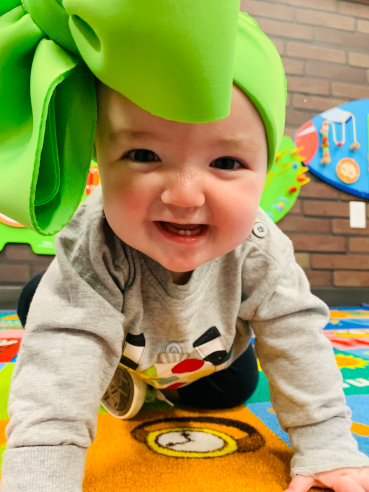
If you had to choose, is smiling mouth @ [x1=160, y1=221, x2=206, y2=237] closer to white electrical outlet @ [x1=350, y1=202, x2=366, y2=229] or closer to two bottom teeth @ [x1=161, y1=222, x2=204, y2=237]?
two bottom teeth @ [x1=161, y1=222, x2=204, y2=237]

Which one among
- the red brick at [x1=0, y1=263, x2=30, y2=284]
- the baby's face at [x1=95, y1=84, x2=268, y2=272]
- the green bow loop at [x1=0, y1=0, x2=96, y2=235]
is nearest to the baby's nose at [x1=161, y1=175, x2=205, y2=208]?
the baby's face at [x1=95, y1=84, x2=268, y2=272]

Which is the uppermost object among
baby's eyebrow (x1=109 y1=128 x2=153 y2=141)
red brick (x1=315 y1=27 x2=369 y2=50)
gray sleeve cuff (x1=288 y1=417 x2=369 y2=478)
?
red brick (x1=315 y1=27 x2=369 y2=50)

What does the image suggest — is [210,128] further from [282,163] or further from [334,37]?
[334,37]

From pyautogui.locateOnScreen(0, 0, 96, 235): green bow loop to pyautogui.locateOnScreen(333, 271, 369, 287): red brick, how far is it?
6.18ft

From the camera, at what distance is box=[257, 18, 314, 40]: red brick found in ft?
6.58

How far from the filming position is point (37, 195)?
1.37ft

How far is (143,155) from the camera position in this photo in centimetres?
43

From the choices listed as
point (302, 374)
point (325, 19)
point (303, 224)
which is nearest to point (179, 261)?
point (302, 374)

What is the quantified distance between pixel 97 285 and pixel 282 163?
1610 mm

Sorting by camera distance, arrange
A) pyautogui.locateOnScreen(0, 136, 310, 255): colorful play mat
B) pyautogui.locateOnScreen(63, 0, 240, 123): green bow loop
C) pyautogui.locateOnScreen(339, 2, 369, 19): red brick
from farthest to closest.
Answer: pyautogui.locateOnScreen(339, 2, 369, 19): red brick → pyautogui.locateOnScreen(0, 136, 310, 255): colorful play mat → pyautogui.locateOnScreen(63, 0, 240, 123): green bow loop

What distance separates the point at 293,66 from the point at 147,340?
191cm

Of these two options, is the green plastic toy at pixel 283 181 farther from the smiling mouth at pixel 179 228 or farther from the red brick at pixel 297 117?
the smiling mouth at pixel 179 228

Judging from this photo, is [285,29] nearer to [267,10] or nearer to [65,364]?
[267,10]

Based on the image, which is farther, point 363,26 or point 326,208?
point 363,26
